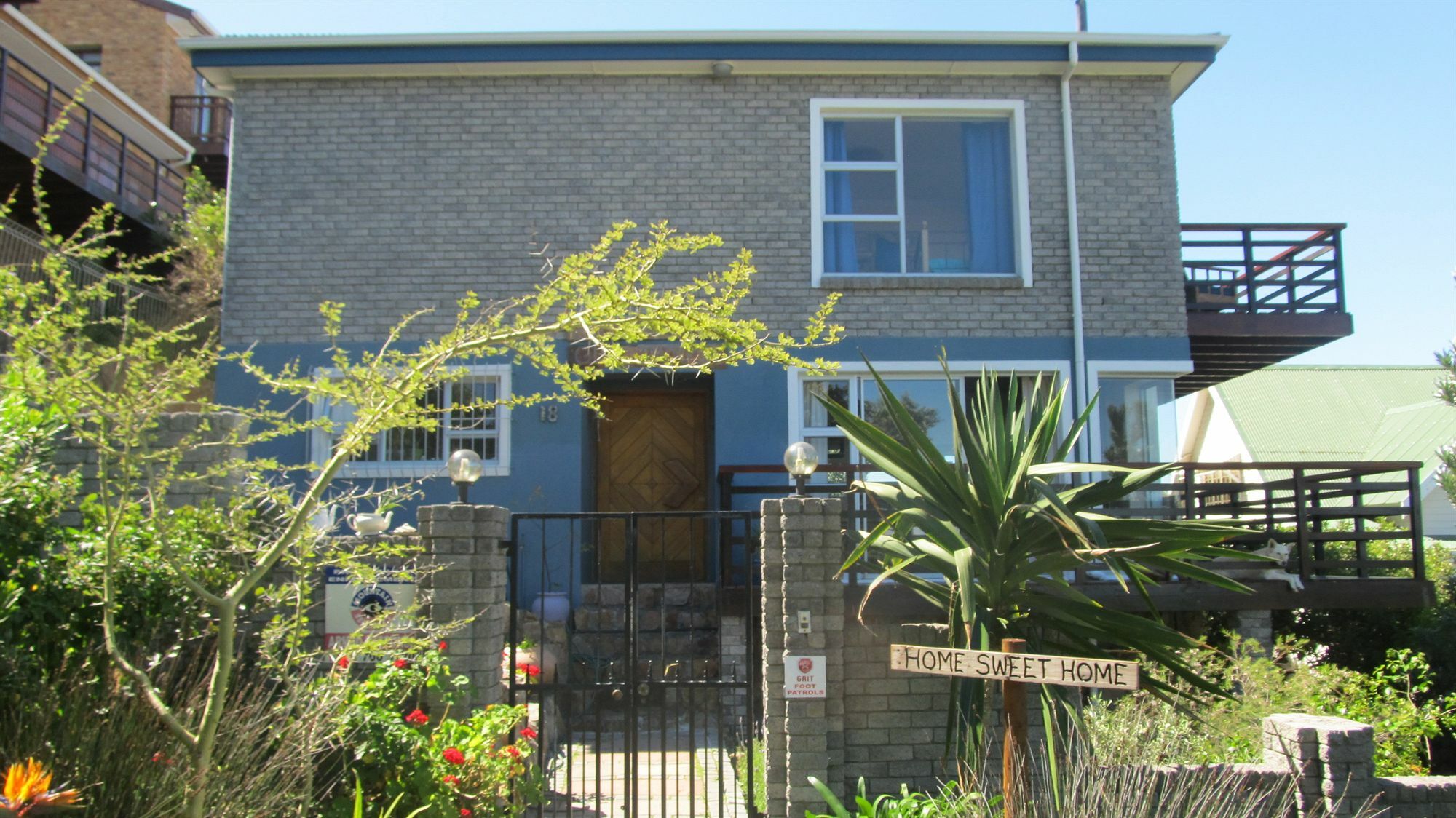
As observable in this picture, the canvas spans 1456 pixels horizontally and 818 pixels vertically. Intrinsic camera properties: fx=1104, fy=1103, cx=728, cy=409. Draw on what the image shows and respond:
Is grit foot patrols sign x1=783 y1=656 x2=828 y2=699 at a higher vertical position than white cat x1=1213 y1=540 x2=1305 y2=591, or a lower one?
lower

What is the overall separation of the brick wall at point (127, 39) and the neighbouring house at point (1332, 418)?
2416cm

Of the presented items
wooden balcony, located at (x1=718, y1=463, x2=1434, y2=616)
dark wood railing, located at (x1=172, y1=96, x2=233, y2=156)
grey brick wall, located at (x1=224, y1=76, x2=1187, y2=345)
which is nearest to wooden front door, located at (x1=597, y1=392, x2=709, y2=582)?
grey brick wall, located at (x1=224, y1=76, x2=1187, y2=345)

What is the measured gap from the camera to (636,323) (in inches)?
180

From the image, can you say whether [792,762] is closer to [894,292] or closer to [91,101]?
[894,292]

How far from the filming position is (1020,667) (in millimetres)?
4172

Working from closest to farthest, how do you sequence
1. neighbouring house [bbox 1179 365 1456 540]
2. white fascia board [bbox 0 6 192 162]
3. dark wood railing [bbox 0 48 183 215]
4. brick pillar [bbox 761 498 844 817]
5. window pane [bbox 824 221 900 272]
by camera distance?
brick pillar [bbox 761 498 844 817]
window pane [bbox 824 221 900 272]
dark wood railing [bbox 0 48 183 215]
white fascia board [bbox 0 6 192 162]
neighbouring house [bbox 1179 365 1456 540]

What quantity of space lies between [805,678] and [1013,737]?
188 cm

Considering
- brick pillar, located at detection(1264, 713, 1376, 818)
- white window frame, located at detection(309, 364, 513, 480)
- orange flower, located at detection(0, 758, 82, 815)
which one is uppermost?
white window frame, located at detection(309, 364, 513, 480)

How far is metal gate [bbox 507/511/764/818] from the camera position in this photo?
6352 millimetres

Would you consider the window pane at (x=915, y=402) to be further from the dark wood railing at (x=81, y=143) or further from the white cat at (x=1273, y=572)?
the dark wood railing at (x=81, y=143)

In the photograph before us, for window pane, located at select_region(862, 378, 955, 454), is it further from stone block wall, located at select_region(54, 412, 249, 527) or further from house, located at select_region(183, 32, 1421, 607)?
stone block wall, located at select_region(54, 412, 249, 527)

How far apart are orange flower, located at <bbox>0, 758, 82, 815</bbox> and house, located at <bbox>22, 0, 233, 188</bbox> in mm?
21683

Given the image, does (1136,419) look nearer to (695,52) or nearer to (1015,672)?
(695,52)

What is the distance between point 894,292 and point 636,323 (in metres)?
6.78
